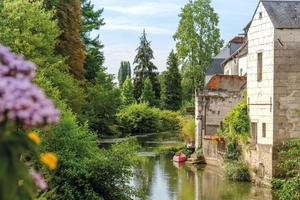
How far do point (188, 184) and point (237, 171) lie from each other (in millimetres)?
2286

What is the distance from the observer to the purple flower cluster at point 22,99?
1.90 m

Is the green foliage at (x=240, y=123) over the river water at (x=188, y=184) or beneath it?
over

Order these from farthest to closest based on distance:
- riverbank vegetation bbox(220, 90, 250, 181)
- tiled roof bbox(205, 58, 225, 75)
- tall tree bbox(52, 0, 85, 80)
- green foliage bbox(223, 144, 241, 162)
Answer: tiled roof bbox(205, 58, 225, 75) < tall tree bbox(52, 0, 85, 80) < green foliage bbox(223, 144, 241, 162) < riverbank vegetation bbox(220, 90, 250, 181)

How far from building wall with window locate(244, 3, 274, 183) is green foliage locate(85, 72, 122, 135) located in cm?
1876

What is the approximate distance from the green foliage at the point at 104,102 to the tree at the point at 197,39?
1060 cm

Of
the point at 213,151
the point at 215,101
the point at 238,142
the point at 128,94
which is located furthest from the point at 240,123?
the point at 128,94

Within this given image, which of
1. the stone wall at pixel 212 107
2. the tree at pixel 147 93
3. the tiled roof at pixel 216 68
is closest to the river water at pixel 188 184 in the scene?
the stone wall at pixel 212 107

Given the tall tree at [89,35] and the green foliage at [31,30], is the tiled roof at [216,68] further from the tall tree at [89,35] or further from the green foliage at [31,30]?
the green foliage at [31,30]

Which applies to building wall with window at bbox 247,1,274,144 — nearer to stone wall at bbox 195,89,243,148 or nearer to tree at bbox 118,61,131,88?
stone wall at bbox 195,89,243,148

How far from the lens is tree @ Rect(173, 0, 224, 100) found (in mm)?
49750

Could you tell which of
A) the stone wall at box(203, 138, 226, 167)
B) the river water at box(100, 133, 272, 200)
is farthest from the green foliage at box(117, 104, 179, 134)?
the river water at box(100, 133, 272, 200)

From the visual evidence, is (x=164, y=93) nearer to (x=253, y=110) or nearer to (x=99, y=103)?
(x=99, y=103)

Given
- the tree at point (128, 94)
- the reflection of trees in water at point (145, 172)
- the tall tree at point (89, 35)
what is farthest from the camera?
the tree at point (128, 94)

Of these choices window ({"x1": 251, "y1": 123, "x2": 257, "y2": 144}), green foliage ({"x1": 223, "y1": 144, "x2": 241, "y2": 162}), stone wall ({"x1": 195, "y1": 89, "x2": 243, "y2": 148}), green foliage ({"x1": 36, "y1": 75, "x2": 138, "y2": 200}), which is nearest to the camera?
green foliage ({"x1": 36, "y1": 75, "x2": 138, "y2": 200})
